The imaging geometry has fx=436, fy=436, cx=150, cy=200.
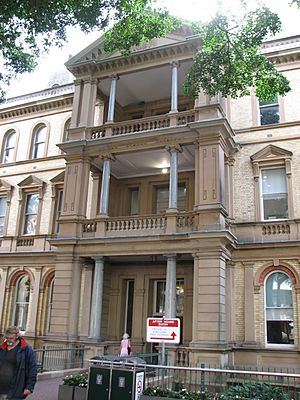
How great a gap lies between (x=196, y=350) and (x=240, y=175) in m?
7.83

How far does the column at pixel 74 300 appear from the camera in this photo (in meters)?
17.0

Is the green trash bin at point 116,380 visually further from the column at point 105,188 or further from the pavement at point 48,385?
the column at point 105,188

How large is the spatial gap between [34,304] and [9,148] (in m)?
9.94

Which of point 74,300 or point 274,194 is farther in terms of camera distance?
point 274,194

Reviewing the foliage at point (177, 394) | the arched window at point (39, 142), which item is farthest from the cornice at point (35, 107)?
the foliage at point (177, 394)

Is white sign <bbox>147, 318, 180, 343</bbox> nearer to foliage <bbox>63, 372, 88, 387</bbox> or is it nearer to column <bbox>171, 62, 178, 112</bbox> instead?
foliage <bbox>63, 372, 88, 387</bbox>

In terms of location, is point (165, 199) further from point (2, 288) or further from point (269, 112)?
point (2, 288)

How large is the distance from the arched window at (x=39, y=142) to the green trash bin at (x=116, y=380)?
703 inches

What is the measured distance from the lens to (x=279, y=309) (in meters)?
16.7

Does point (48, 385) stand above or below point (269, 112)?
below

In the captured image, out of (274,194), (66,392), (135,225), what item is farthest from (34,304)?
(274,194)

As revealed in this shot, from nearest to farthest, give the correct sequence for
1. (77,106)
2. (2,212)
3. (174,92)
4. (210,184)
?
(210,184) → (174,92) → (77,106) → (2,212)

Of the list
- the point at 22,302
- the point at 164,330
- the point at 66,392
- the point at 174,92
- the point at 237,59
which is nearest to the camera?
the point at 66,392

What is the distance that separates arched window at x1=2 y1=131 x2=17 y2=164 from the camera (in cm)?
2606
